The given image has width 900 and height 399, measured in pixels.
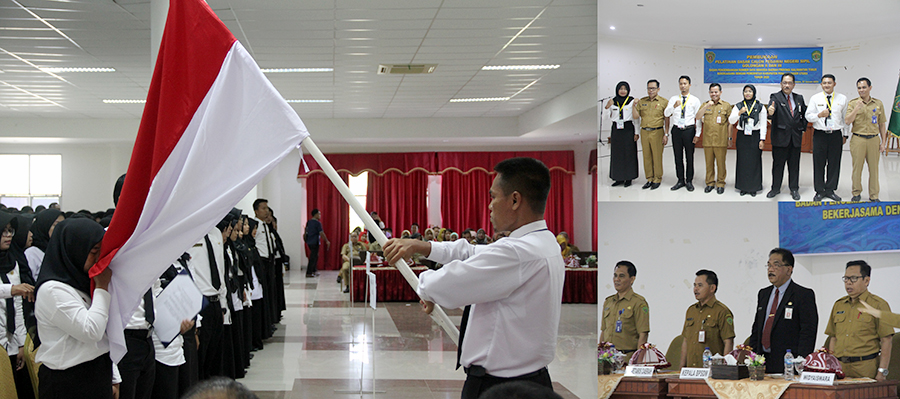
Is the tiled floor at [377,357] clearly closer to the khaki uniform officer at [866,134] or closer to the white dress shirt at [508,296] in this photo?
the khaki uniform officer at [866,134]

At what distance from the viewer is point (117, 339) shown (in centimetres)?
269

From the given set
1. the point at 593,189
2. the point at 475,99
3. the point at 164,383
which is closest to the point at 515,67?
the point at 475,99

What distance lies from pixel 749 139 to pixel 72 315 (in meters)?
3.64

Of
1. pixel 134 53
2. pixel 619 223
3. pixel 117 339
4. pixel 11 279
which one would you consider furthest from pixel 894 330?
pixel 134 53

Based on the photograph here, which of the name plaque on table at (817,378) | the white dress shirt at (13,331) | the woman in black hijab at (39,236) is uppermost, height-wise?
the woman in black hijab at (39,236)

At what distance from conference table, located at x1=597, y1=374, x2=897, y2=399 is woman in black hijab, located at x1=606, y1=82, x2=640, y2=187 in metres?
1.19

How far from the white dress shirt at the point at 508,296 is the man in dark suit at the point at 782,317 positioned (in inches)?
97.8

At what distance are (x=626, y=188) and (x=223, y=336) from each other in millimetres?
3576

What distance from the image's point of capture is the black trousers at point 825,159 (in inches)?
166

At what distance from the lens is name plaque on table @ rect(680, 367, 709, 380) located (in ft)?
13.7

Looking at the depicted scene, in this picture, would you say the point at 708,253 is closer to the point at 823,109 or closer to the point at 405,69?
the point at 823,109

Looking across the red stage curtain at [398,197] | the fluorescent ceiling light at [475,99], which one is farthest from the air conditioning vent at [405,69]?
the red stage curtain at [398,197]

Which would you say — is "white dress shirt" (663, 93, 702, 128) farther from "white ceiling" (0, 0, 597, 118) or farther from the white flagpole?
the white flagpole

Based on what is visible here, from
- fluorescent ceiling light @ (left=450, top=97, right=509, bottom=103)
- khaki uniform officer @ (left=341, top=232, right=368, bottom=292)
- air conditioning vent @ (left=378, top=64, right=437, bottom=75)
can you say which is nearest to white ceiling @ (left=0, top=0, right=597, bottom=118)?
air conditioning vent @ (left=378, top=64, right=437, bottom=75)
